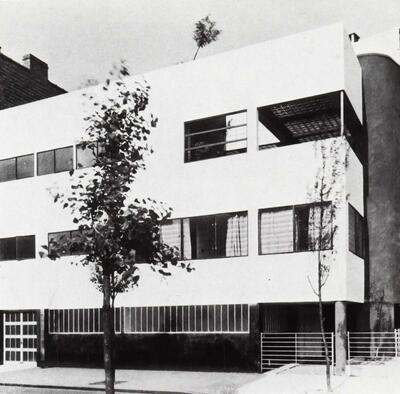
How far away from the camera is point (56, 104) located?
24.4 meters

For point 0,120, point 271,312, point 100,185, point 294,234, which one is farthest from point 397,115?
point 0,120

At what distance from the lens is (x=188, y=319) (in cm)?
2009

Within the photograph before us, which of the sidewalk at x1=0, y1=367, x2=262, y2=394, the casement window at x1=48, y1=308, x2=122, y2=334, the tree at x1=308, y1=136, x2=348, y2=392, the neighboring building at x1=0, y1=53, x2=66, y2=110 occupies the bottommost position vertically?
the sidewalk at x1=0, y1=367, x2=262, y2=394

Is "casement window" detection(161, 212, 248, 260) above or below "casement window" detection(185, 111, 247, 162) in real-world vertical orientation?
below

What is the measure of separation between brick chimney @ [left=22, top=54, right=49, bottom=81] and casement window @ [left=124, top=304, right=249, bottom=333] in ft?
49.8

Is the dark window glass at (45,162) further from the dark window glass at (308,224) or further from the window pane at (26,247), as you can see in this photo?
the dark window glass at (308,224)

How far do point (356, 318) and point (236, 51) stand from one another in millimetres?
9572

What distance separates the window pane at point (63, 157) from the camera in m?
23.6

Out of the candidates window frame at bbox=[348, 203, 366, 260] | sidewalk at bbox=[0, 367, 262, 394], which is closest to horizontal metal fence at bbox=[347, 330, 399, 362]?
window frame at bbox=[348, 203, 366, 260]

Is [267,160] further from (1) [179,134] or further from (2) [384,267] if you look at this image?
(2) [384,267]

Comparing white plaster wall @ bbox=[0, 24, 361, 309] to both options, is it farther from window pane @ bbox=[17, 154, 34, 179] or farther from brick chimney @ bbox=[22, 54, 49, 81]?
brick chimney @ bbox=[22, 54, 49, 81]

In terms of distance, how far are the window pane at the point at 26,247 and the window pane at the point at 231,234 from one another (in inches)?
325

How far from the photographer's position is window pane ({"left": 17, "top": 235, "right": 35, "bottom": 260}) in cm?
2428

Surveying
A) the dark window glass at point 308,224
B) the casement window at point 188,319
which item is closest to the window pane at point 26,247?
the casement window at point 188,319
